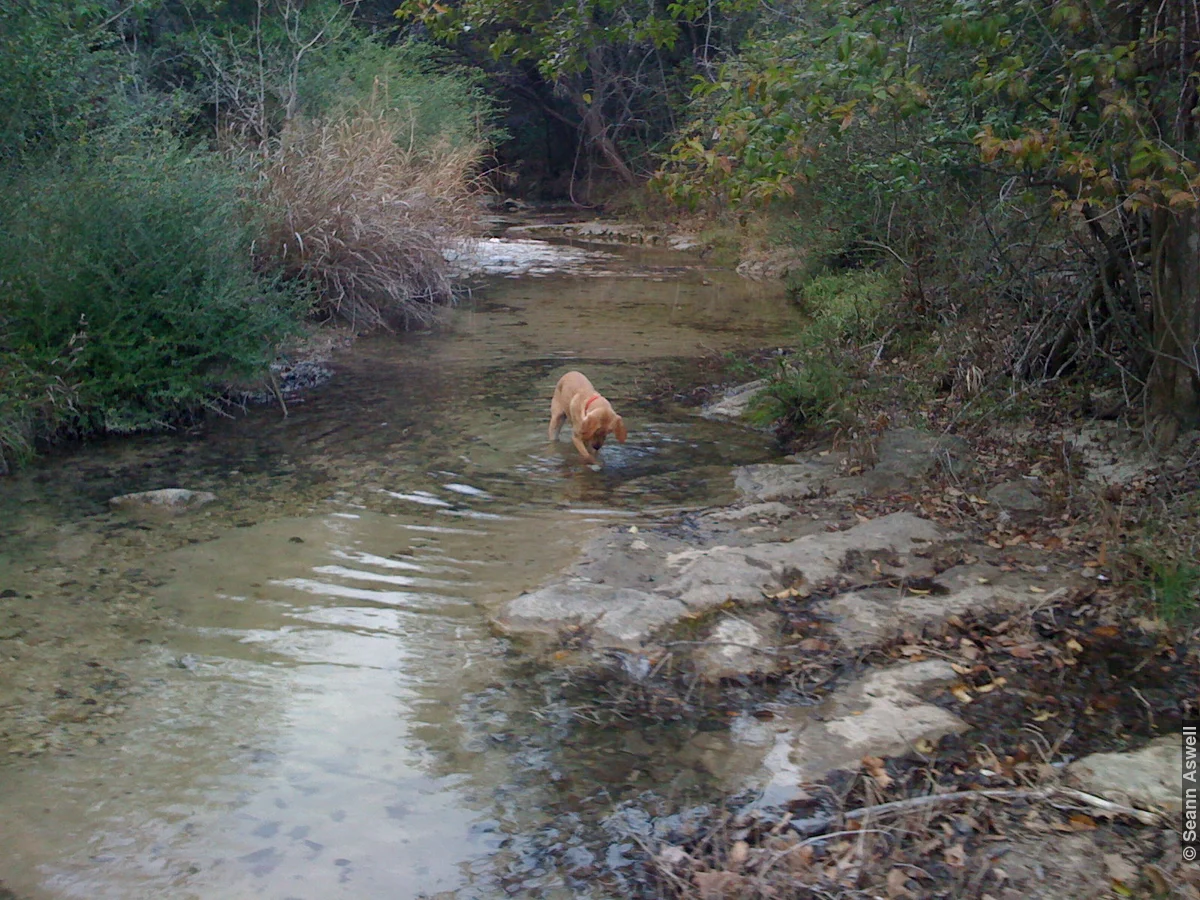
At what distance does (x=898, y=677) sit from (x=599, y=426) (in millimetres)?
4154

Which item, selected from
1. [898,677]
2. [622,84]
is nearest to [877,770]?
[898,677]

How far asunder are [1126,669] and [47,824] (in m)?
4.48

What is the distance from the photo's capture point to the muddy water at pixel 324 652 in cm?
387

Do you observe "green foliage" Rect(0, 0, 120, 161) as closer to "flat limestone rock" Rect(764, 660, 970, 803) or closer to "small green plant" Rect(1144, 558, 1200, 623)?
"flat limestone rock" Rect(764, 660, 970, 803)

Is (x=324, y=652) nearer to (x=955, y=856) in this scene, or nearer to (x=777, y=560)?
(x=777, y=560)

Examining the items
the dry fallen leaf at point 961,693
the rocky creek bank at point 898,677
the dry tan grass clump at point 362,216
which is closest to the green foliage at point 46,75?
the dry tan grass clump at point 362,216

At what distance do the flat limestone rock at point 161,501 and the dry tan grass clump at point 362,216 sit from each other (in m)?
5.88

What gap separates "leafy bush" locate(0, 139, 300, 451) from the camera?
348 inches

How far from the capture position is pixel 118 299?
930cm

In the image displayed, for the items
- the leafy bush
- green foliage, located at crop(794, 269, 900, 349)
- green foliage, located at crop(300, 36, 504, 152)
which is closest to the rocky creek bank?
green foliage, located at crop(794, 269, 900, 349)

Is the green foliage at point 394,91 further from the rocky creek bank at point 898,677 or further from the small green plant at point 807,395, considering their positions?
the rocky creek bank at point 898,677

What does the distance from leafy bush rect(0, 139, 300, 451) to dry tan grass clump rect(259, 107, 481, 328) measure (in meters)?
2.71

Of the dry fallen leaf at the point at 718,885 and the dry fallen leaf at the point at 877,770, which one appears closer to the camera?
the dry fallen leaf at the point at 718,885

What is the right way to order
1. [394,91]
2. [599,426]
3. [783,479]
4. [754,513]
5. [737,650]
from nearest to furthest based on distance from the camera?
[737,650] < [754,513] < [783,479] < [599,426] < [394,91]
